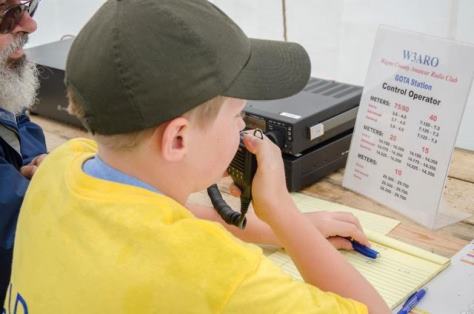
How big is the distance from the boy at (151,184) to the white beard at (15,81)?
52 centimetres

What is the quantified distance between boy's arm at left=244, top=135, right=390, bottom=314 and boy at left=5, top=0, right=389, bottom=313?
0.09 m

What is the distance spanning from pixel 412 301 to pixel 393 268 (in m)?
0.10

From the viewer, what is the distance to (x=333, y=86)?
147 centimetres

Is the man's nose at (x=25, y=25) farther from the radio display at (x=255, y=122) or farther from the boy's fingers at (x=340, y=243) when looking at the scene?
the boy's fingers at (x=340, y=243)

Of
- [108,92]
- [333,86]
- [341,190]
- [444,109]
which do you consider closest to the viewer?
[108,92]

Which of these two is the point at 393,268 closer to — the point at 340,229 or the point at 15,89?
the point at 340,229

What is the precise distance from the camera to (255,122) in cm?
133

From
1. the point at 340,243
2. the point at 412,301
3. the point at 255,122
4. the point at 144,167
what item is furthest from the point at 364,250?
the point at 144,167

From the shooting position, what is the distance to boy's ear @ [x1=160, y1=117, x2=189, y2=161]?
0.68 metres

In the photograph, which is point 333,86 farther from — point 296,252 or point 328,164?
point 296,252

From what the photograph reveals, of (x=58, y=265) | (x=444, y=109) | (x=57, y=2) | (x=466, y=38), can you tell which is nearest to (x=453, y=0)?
(x=466, y=38)

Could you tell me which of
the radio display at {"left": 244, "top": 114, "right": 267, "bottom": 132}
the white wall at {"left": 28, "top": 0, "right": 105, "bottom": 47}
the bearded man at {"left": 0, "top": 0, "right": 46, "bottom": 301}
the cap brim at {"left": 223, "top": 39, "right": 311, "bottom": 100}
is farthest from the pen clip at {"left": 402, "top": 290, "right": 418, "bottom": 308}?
the white wall at {"left": 28, "top": 0, "right": 105, "bottom": 47}

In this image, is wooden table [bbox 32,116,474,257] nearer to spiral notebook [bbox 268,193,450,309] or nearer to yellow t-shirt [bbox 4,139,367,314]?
spiral notebook [bbox 268,193,450,309]

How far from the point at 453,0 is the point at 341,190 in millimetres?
643
